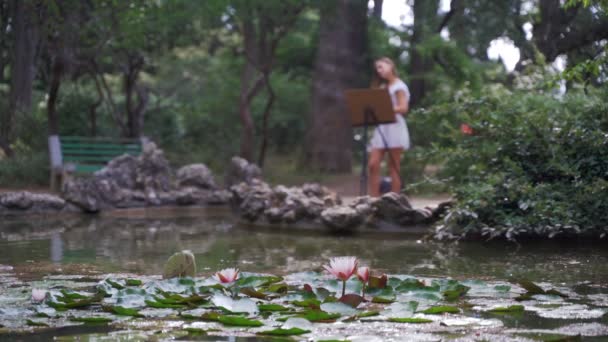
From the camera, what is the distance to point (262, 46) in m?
15.3

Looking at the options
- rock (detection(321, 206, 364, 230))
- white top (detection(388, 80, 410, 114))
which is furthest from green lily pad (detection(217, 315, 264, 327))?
white top (detection(388, 80, 410, 114))

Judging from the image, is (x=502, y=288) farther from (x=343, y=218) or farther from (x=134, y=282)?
(x=343, y=218)

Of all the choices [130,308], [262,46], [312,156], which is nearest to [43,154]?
[262,46]

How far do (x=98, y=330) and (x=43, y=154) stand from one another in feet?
35.8

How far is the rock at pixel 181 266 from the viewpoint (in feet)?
15.6

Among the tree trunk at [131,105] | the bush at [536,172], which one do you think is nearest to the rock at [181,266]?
the bush at [536,172]

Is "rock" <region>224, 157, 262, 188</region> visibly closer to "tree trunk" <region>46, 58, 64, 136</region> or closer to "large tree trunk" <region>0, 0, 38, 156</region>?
"tree trunk" <region>46, 58, 64, 136</region>

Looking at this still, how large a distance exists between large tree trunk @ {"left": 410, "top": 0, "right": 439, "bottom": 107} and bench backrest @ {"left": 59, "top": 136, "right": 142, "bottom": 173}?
5.23 metres

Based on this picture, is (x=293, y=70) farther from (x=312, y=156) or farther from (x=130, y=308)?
(x=130, y=308)

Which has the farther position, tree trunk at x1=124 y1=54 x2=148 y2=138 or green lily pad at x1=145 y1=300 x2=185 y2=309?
tree trunk at x1=124 y1=54 x2=148 y2=138

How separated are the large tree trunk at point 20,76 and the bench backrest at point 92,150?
3.15 ft

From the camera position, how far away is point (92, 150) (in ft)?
45.7

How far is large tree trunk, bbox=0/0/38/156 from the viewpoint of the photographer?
1309cm

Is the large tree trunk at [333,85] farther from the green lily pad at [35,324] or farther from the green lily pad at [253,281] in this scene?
the green lily pad at [35,324]
